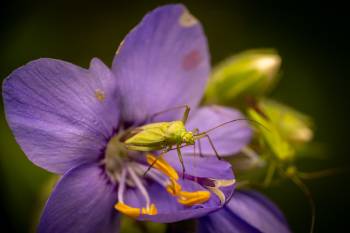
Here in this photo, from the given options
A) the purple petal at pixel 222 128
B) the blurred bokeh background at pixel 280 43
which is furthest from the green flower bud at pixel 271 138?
the blurred bokeh background at pixel 280 43

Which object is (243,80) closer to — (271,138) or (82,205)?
(271,138)

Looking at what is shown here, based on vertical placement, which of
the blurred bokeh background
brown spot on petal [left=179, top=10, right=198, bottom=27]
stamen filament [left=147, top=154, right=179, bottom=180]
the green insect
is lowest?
the blurred bokeh background

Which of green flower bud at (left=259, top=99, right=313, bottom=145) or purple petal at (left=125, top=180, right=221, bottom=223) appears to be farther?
green flower bud at (left=259, top=99, right=313, bottom=145)

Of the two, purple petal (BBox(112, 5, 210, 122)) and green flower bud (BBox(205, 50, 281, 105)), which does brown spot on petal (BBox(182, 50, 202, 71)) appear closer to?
purple petal (BBox(112, 5, 210, 122))

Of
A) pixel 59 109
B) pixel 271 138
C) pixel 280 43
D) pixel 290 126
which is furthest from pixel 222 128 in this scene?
pixel 280 43

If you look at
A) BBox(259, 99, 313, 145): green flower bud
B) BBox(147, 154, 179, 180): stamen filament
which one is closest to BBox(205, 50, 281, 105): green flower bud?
BBox(259, 99, 313, 145): green flower bud

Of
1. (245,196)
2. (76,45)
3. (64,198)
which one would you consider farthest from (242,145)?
(76,45)

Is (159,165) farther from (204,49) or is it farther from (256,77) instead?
(256,77)

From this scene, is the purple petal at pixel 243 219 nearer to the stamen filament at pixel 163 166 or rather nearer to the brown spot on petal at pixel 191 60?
the stamen filament at pixel 163 166

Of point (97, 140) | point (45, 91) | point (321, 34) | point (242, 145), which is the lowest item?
point (321, 34)
